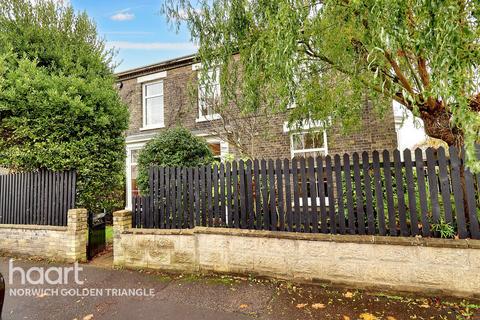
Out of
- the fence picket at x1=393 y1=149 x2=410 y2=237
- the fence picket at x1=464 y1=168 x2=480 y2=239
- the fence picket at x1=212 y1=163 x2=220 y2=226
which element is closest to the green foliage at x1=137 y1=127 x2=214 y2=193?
the fence picket at x1=212 y1=163 x2=220 y2=226

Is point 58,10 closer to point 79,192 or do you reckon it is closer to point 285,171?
point 79,192

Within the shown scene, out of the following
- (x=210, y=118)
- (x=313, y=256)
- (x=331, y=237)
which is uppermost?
(x=210, y=118)

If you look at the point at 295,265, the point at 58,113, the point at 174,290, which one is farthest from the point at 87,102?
the point at 295,265

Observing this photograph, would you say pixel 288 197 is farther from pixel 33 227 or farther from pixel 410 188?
pixel 33 227

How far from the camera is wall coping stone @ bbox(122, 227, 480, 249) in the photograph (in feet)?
11.2

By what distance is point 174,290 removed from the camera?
13.5 feet

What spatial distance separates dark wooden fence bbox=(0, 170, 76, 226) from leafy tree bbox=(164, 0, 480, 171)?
13.4ft

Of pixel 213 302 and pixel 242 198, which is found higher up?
pixel 242 198

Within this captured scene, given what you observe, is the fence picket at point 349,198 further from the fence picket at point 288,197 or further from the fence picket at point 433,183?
the fence picket at point 433,183

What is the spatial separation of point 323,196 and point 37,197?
6.38m

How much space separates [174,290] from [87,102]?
4.95 m

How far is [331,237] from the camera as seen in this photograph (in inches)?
156

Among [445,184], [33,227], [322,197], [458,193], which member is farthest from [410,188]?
[33,227]

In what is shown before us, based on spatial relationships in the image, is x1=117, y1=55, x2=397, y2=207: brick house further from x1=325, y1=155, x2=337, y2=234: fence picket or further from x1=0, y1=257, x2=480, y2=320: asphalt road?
x1=0, y1=257, x2=480, y2=320: asphalt road
